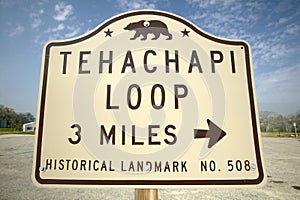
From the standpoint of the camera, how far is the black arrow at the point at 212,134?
836mm

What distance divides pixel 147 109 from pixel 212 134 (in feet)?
1.03

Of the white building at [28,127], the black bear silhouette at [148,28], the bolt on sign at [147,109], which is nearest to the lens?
the bolt on sign at [147,109]

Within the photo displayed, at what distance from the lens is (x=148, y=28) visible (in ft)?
3.25

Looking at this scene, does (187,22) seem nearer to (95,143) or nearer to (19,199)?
(95,143)

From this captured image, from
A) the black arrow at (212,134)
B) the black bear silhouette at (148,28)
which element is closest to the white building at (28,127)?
the black bear silhouette at (148,28)

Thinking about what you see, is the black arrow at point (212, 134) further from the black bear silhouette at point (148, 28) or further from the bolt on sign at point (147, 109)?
the black bear silhouette at point (148, 28)

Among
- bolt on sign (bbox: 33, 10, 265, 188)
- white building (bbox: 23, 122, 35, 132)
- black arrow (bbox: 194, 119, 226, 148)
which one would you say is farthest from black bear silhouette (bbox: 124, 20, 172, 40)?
white building (bbox: 23, 122, 35, 132)

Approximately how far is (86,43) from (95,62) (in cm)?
12

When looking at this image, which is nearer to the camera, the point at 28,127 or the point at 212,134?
the point at 212,134

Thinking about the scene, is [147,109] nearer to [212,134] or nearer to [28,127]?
[212,134]

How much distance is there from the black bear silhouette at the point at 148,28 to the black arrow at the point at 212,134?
50 centimetres

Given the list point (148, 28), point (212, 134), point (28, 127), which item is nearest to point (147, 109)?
point (212, 134)

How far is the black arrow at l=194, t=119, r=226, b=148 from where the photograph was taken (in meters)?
0.84

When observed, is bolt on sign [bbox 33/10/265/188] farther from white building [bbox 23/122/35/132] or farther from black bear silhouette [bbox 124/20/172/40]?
white building [bbox 23/122/35/132]
